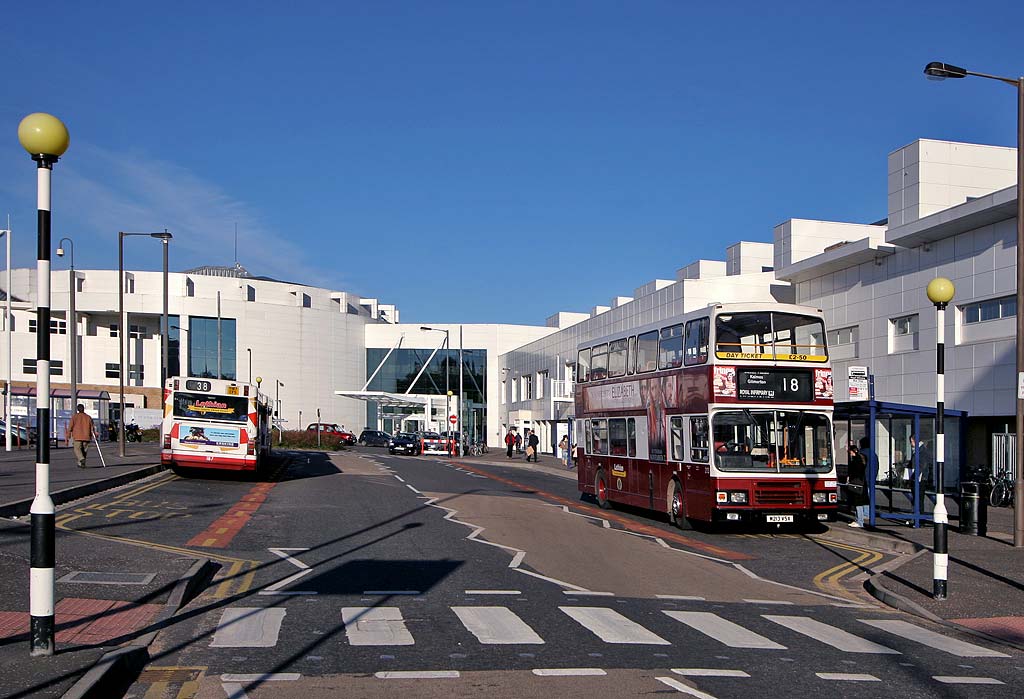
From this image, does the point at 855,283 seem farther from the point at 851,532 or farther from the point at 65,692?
the point at 65,692

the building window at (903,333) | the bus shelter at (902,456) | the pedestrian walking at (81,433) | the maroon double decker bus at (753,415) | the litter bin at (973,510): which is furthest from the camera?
the building window at (903,333)

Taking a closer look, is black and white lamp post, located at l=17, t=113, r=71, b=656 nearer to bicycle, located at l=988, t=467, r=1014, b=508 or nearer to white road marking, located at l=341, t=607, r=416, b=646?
white road marking, located at l=341, t=607, r=416, b=646

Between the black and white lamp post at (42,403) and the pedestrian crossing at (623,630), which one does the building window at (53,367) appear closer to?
the pedestrian crossing at (623,630)

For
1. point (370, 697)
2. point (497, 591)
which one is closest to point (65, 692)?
point (370, 697)

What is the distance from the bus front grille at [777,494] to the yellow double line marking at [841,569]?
3.65 ft

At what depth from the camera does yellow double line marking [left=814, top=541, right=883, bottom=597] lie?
49.0 feet

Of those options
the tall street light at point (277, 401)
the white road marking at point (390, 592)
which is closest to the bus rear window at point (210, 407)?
the white road marking at point (390, 592)

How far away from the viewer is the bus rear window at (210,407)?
31.1m

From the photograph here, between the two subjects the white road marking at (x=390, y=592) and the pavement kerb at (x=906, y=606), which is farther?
the white road marking at (x=390, y=592)

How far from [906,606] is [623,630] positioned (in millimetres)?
4416

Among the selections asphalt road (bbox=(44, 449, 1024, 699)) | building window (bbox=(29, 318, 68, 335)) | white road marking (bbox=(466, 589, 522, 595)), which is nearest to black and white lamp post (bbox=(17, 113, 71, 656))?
asphalt road (bbox=(44, 449, 1024, 699))

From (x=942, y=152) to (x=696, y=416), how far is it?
21.5 m

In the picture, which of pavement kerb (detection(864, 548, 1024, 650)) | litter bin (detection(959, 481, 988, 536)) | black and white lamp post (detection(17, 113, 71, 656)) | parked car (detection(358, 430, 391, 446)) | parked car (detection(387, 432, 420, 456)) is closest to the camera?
black and white lamp post (detection(17, 113, 71, 656))

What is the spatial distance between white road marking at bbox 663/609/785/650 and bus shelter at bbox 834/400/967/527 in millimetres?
10648
